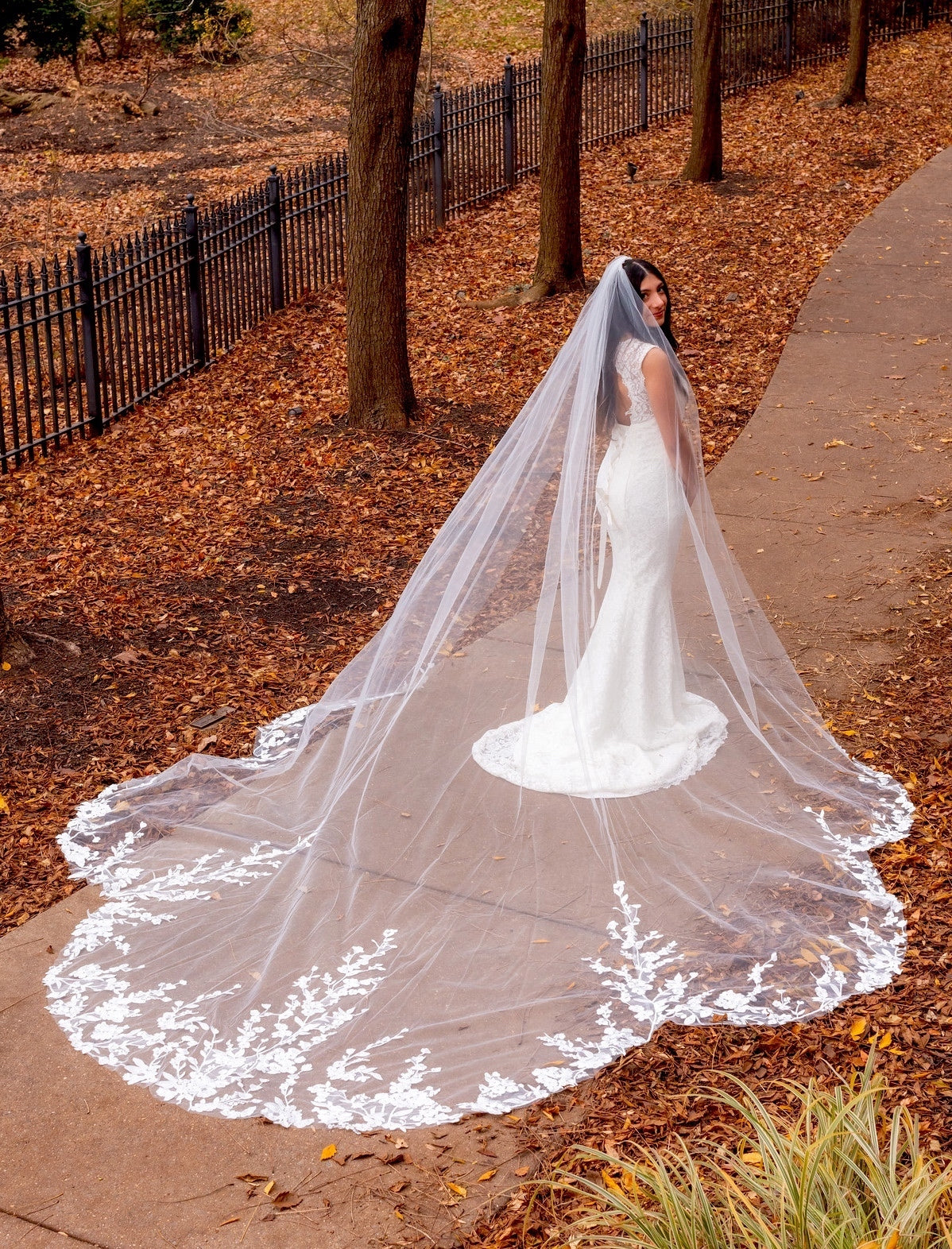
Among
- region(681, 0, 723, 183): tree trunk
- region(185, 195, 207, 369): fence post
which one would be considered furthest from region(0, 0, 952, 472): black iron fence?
region(681, 0, 723, 183): tree trunk

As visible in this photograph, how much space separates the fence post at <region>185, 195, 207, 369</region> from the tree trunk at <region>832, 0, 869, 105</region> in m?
11.9

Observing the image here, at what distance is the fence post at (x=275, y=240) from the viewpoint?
12.2 metres

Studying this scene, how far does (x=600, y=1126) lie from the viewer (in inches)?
146

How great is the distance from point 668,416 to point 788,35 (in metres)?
18.9

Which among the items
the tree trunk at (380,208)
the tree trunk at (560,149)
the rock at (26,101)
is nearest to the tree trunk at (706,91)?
the tree trunk at (560,149)

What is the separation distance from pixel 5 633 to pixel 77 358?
13.1ft

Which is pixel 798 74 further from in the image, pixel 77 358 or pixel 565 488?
pixel 565 488

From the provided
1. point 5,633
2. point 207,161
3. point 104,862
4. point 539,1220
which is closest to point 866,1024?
point 539,1220

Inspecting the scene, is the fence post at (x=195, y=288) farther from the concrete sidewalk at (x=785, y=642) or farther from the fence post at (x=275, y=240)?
the concrete sidewalk at (x=785, y=642)

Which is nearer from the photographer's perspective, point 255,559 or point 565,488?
point 565,488

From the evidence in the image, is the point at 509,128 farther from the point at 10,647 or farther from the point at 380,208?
the point at 10,647

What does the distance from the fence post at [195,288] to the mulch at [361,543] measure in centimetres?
26

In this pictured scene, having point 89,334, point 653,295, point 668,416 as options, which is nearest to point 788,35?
point 89,334

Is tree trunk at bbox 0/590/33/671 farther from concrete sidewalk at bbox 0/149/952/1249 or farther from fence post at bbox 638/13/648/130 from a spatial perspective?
fence post at bbox 638/13/648/130
